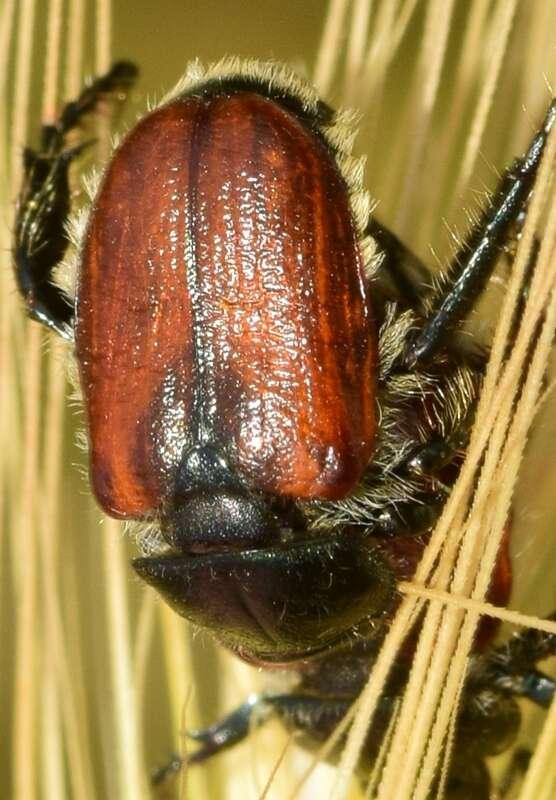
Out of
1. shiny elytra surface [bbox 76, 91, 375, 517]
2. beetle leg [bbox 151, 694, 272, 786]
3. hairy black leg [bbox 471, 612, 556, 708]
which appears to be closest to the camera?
shiny elytra surface [bbox 76, 91, 375, 517]

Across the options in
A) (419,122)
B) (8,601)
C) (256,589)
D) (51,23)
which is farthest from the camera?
(8,601)

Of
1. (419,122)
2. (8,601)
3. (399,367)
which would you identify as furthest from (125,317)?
(8,601)

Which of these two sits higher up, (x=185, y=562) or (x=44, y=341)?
(x=44, y=341)

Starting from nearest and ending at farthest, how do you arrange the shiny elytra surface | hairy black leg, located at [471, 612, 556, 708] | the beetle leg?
the shiny elytra surface → hairy black leg, located at [471, 612, 556, 708] → the beetle leg

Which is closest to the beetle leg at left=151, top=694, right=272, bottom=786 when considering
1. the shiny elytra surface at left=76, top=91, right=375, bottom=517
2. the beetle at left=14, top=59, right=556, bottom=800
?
the beetle at left=14, top=59, right=556, bottom=800

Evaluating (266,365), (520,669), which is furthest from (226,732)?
(266,365)

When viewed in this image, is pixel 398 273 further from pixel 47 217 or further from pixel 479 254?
pixel 47 217

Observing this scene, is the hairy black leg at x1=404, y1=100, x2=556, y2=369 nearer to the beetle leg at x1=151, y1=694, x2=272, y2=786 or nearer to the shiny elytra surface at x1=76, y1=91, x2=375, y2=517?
the shiny elytra surface at x1=76, y1=91, x2=375, y2=517

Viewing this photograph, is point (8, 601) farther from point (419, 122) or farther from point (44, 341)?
point (419, 122)
